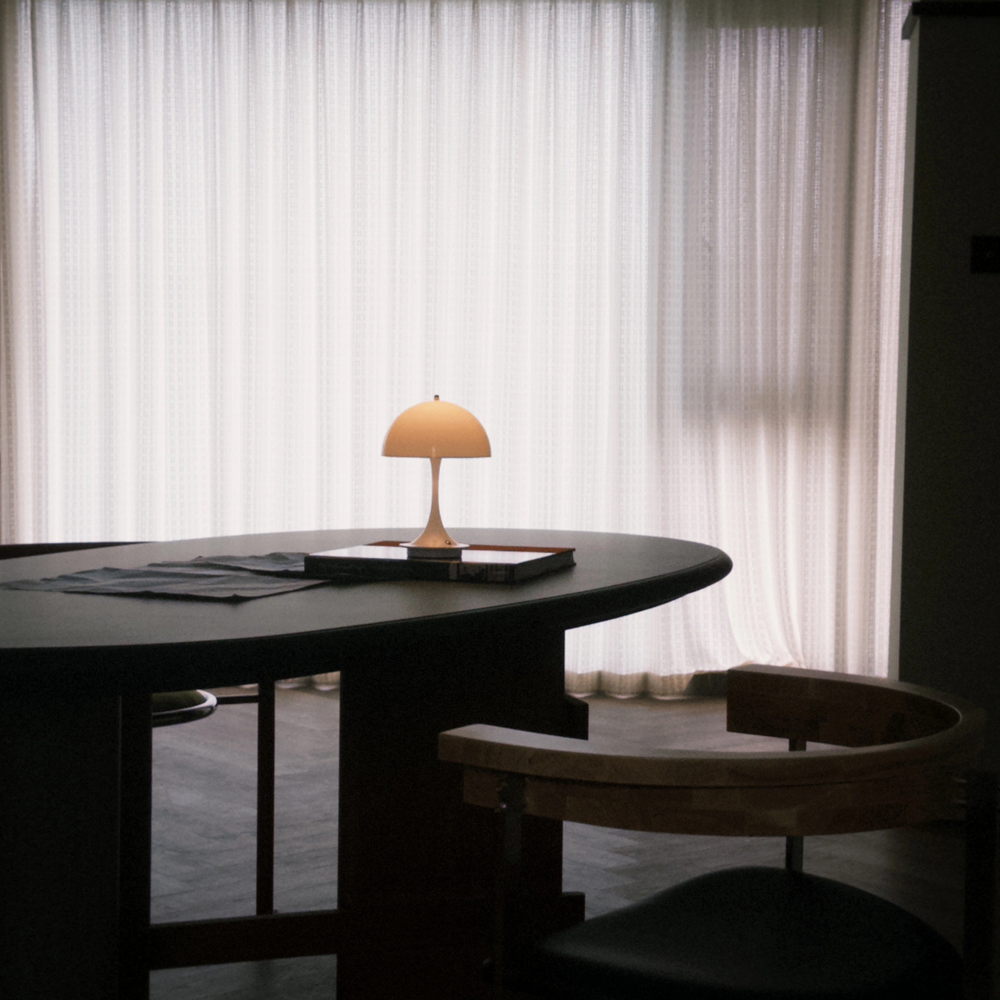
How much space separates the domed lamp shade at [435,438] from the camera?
180 cm

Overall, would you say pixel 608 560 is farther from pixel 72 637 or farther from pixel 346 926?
pixel 72 637

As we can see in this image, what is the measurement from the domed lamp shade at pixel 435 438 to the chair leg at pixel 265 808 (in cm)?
54

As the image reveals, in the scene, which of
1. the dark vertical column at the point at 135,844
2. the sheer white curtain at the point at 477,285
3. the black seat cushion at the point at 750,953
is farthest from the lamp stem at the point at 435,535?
the sheer white curtain at the point at 477,285

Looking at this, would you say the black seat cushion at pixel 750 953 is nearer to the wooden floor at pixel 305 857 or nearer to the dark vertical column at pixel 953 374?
the wooden floor at pixel 305 857

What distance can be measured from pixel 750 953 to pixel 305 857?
5.67ft

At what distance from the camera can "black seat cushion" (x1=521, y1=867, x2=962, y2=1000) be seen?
3.28 feet

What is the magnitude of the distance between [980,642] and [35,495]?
3.29 metres

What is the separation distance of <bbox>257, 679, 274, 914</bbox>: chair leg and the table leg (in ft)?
1.17

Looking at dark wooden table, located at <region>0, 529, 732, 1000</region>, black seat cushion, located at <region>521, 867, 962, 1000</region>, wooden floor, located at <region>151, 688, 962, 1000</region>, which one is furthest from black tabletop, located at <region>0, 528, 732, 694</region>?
wooden floor, located at <region>151, 688, 962, 1000</region>

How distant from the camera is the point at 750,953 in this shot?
106 cm

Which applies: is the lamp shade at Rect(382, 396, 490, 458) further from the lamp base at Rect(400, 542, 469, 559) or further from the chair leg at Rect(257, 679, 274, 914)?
the chair leg at Rect(257, 679, 274, 914)

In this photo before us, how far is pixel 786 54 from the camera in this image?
4195 mm

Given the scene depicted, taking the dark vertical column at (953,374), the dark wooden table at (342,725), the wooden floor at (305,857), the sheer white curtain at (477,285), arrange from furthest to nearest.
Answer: the sheer white curtain at (477,285), the dark vertical column at (953,374), the wooden floor at (305,857), the dark wooden table at (342,725)

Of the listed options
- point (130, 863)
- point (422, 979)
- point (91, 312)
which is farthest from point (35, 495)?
point (422, 979)
